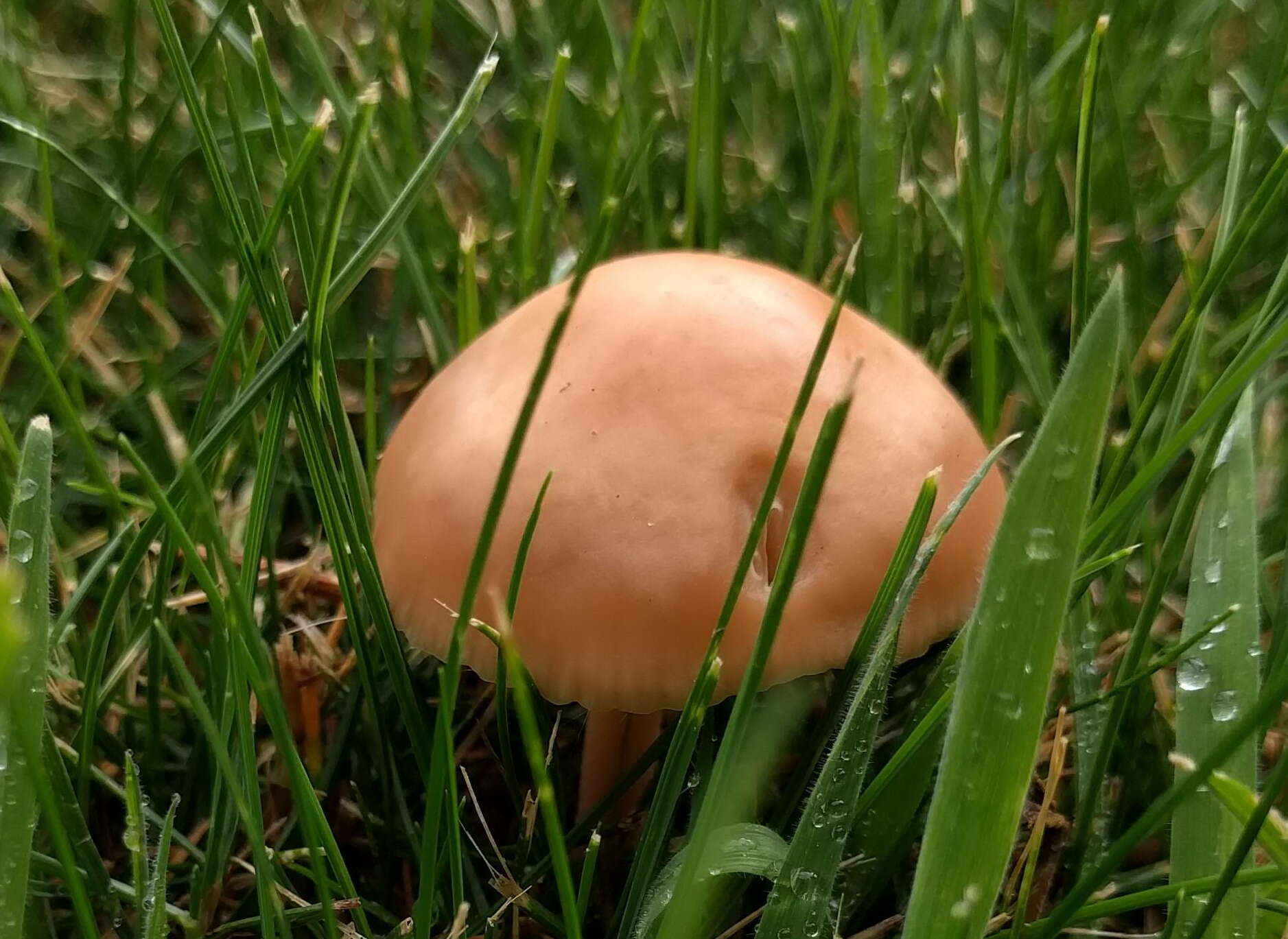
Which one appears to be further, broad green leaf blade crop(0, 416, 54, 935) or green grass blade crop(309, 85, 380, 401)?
green grass blade crop(309, 85, 380, 401)

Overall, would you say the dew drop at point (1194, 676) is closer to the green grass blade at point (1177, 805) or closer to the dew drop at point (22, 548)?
the green grass blade at point (1177, 805)

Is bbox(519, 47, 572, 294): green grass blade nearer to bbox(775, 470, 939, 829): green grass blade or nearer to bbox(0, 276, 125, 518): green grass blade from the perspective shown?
bbox(0, 276, 125, 518): green grass blade

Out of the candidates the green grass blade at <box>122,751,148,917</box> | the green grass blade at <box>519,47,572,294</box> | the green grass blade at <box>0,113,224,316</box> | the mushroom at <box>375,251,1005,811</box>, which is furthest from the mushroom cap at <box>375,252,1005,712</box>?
the green grass blade at <box>0,113,224,316</box>

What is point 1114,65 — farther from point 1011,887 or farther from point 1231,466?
point 1011,887

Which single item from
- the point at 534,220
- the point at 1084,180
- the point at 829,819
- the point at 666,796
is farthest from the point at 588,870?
the point at 534,220

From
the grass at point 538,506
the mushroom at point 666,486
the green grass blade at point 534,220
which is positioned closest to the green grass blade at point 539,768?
the grass at point 538,506

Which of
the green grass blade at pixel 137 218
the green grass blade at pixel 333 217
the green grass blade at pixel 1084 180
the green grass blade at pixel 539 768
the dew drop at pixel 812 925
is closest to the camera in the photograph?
the green grass blade at pixel 539 768

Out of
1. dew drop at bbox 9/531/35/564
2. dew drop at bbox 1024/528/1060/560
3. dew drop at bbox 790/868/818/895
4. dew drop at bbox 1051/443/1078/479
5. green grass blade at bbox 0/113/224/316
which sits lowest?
dew drop at bbox 790/868/818/895
